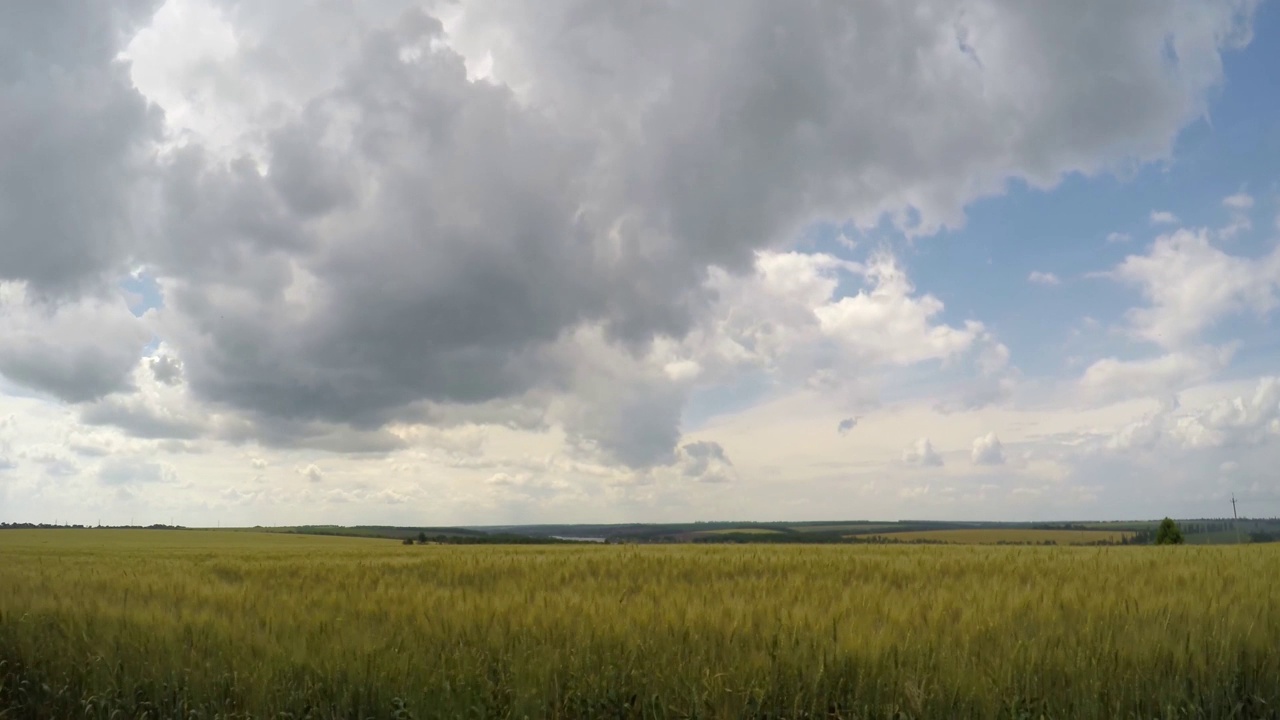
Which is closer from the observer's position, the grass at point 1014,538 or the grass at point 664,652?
the grass at point 664,652

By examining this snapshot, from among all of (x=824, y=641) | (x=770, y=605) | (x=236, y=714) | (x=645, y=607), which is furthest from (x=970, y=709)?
(x=236, y=714)

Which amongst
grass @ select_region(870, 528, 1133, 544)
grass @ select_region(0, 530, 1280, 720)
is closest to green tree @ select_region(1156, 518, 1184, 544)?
grass @ select_region(870, 528, 1133, 544)

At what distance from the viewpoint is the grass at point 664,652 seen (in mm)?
4805

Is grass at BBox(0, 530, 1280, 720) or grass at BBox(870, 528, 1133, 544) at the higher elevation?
grass at BBox(0, 530, 1280, 720)

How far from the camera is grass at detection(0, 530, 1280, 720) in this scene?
4805 millimetres

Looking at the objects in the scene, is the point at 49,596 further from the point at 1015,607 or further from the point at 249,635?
the point at 1015,607

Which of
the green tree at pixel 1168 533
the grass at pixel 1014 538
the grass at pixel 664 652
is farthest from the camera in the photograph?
the grass at pixel 1014 538

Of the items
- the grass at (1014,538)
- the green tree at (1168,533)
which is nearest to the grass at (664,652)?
the green tree at (1168,533)

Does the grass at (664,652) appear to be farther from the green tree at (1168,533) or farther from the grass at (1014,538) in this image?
the grass at (1014,538)

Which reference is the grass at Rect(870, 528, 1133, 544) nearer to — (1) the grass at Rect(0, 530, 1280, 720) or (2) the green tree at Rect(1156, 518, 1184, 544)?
(2) the green tree at Rect(1156, 518, 1184, 544)

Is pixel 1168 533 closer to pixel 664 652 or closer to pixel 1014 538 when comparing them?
pixel 1014 538

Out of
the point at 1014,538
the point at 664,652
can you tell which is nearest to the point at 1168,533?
the point at 1014,538

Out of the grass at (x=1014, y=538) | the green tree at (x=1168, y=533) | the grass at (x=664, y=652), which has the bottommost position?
the grass at (x=1014, y=538)

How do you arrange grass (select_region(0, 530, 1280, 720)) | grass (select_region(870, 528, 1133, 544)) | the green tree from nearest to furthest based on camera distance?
grass (select_region(0, 530, 1280, 720))
the green tree
grass (select_region(870, 528, 1133, 544))
